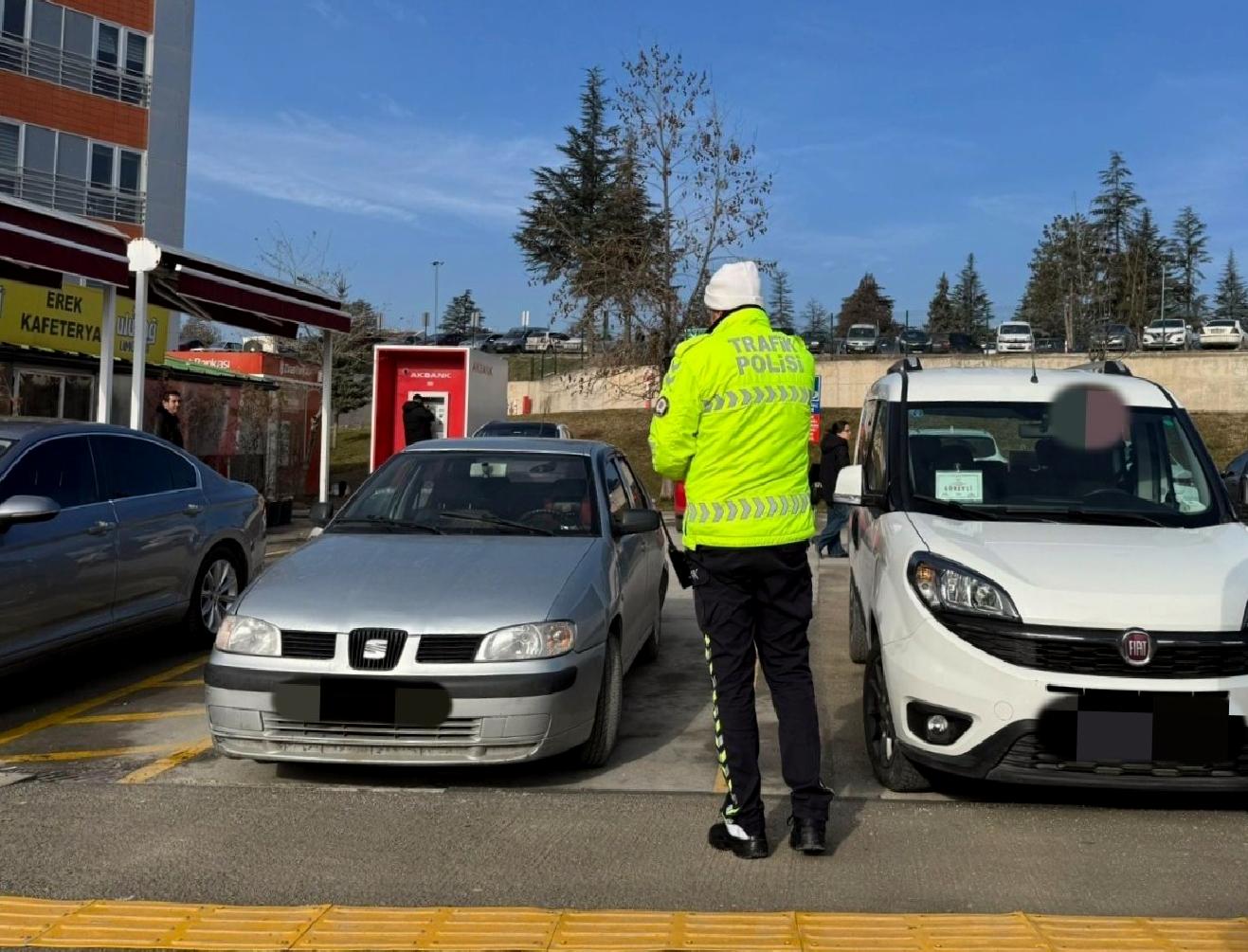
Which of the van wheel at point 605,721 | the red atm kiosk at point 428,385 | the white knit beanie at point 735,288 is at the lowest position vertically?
the van wheel at point 605,721

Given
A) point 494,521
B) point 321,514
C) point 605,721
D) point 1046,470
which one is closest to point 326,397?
point 321,514

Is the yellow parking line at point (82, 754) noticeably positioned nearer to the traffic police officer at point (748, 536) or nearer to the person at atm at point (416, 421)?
the traffic police officer at point (748, 536)

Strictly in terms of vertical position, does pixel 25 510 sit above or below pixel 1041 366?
below

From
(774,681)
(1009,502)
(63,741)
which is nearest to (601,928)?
(774,681)

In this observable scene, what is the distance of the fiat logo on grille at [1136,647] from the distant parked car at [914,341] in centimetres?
4393

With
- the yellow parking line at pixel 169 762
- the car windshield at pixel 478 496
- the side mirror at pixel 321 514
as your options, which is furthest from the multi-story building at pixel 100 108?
the yellow parking line at pixel 169 762

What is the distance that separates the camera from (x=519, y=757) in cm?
481

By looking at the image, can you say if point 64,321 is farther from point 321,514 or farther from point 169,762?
point 169,762

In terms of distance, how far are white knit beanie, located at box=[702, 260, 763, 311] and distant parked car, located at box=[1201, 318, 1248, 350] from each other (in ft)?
158

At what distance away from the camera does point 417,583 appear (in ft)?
16.9

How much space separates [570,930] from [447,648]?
1.53 m

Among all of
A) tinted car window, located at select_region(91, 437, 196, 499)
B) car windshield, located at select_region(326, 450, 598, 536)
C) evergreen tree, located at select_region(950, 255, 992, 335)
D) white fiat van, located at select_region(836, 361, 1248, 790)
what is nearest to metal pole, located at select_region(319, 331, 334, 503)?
tinted car window, located at select_region(91, 437, 196, 499)

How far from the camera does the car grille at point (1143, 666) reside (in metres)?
4.18

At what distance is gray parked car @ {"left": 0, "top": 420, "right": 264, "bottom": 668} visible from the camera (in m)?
6.06
